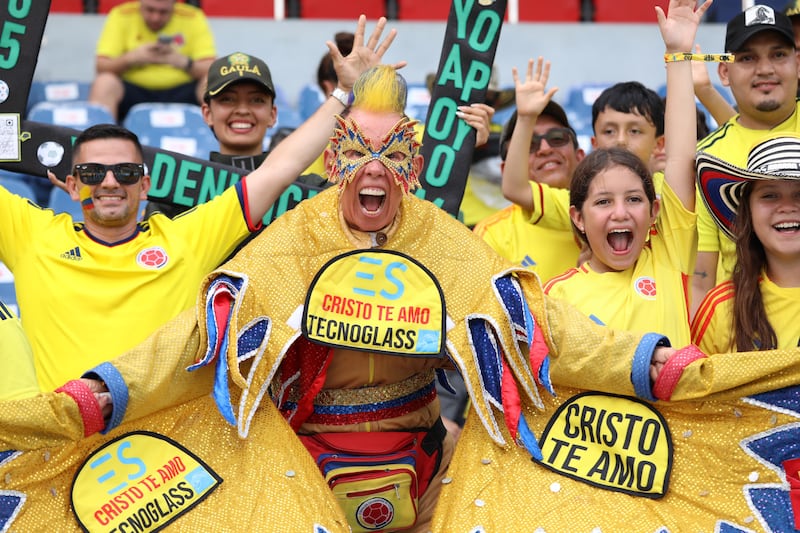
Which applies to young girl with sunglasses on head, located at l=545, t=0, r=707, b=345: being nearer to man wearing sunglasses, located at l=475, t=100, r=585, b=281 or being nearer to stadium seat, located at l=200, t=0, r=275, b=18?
man wearing sunglasses, located at l=475, t=100, r=585, b=281

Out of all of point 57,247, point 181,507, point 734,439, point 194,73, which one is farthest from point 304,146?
point 194,73

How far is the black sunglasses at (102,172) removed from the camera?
394 cm

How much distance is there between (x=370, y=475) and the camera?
3.66 m

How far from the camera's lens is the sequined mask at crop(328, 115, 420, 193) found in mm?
3494

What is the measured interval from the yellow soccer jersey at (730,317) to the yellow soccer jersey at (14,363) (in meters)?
2.09

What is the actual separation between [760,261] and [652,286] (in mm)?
377

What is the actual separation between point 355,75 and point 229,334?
1.30 m

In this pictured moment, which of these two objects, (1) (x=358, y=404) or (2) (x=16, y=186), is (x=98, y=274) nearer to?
(1) (x=358, y=404)

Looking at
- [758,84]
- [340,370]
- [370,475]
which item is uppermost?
[758,84]

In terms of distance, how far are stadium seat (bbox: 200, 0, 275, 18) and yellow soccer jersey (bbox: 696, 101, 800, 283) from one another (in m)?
5.82

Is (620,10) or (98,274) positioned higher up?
(620,10)

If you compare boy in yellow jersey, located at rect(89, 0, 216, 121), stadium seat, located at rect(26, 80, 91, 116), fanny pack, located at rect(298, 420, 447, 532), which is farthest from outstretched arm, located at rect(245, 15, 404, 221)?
stadium seat, located at rect(26, 80, 91, 116)

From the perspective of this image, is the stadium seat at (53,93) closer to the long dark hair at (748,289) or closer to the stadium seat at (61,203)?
the stadium seat at (61,203)

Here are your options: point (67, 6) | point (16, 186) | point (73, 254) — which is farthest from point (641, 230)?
point (67, 6)
